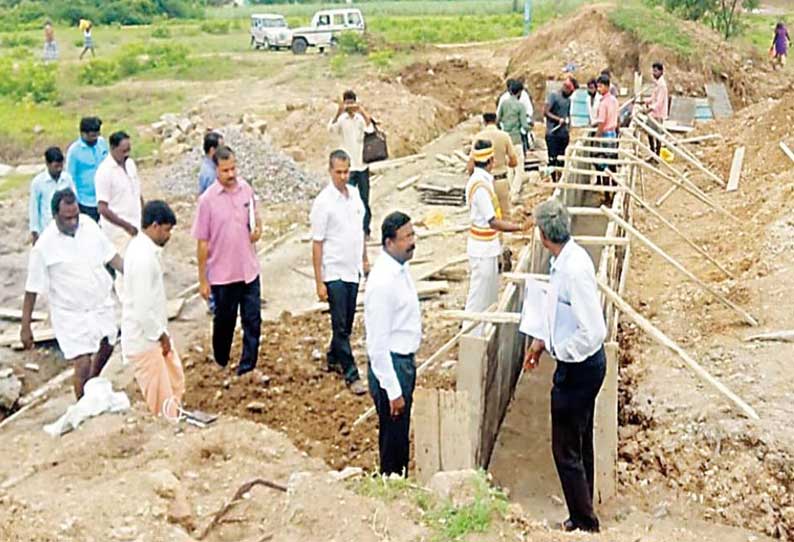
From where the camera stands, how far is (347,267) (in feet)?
25.9

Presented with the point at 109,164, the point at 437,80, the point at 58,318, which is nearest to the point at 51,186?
the point at 109,164

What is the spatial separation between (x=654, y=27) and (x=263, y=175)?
1320cm

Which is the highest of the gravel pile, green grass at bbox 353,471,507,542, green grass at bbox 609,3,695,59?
green grass at bbox 609,3,695,59

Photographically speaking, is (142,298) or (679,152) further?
(679,152)

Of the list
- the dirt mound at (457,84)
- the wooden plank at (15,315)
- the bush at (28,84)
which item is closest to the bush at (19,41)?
the bush at (28,84)

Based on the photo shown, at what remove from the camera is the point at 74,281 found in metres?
7.06

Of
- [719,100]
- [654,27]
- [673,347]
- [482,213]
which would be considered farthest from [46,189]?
[654,27]

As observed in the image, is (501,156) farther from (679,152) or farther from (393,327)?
(393,327)

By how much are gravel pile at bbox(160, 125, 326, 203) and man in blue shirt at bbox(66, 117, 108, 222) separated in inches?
210

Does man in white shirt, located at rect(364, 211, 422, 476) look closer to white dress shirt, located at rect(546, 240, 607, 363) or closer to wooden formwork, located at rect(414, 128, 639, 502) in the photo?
wooden formwork, located at rect(414, 128, 639, 502)

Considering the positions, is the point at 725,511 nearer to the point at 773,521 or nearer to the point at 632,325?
the point at 773,521

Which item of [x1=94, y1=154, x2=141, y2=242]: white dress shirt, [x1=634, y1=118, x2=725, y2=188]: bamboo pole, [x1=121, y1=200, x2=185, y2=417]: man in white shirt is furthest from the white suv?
[x1=121, y1=200, x2=185, y2=417]: man in white shirt

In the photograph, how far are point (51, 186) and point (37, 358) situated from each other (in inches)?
60.4

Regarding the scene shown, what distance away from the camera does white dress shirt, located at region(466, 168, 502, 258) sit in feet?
26.9
